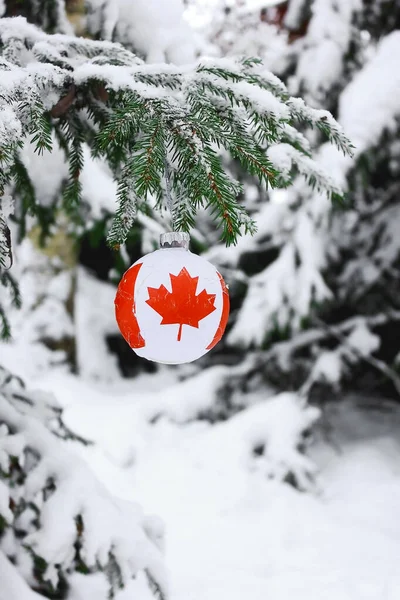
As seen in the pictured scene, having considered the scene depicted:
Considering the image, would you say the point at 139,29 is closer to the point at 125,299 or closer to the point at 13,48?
the point at 13,48

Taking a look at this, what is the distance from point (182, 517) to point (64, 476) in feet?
6.28

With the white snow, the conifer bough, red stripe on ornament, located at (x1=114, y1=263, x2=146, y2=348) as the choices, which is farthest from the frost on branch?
the white snow

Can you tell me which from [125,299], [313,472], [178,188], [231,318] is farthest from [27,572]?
[231,318]

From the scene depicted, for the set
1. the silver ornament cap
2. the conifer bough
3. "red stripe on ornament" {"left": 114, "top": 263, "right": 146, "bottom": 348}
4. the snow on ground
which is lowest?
the snow on ground

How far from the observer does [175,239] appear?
1.38m

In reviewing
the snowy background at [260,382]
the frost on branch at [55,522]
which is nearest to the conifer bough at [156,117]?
the snowy background at [260,382]

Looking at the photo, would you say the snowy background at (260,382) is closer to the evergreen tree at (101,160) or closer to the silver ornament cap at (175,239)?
the evergreen tree at (101,160)

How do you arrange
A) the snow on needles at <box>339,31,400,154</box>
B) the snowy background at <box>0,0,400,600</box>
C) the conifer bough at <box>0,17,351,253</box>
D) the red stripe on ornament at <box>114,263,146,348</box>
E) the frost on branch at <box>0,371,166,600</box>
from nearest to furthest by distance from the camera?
the conifer bough at <box>0,17,351,253</box>, the red stripe on ornament at <box>114,263,146,348</box>, the frost on branch at <box>0,371,166,600</box>, the snowy background at <box>0,0,400,600</box>, the snow on needles at <box>339,31,400,154</box>

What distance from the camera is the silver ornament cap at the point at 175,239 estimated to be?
1366 millimetres

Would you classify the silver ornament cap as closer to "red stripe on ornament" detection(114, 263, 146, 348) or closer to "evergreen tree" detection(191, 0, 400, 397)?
"red stripe on ornament" detection(114, 263, 146, 348)

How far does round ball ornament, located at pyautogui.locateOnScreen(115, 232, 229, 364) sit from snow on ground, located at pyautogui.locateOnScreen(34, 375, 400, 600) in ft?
6.27

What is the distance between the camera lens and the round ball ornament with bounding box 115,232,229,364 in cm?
132

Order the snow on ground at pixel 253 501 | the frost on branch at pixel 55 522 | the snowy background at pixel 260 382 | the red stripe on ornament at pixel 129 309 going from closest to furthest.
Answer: the red stripe on ornament at pixel 129 309 < the frost on branch at pixel 55 522 < the snowy background at pixel 260 382 < the snow on ground at pixel 253 501

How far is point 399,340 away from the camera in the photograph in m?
5.17
